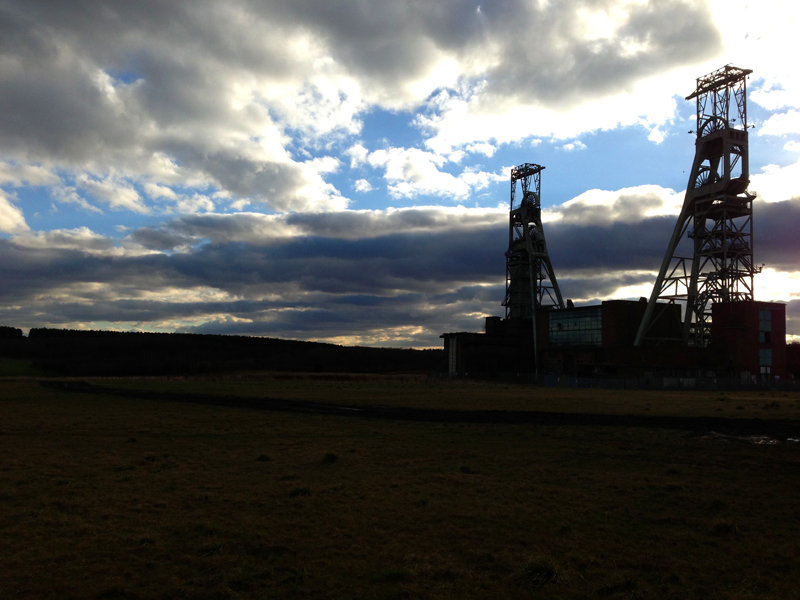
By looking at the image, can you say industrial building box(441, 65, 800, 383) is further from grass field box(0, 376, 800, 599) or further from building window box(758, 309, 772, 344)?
grass field box(0, 376, 800, 599)

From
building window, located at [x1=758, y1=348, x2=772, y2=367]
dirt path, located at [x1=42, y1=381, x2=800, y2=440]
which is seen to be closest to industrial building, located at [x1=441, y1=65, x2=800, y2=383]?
building window, located at [x1=758, y1=348, x2=772, y2=367]

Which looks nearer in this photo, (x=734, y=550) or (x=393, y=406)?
(x=734, y=550)

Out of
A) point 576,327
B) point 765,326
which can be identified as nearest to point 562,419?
point 765,326

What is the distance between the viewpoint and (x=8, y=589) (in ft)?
27.2

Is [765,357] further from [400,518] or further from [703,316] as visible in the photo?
[400,518]

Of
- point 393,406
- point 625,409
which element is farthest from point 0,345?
point 625,409

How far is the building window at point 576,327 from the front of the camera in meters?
89.8

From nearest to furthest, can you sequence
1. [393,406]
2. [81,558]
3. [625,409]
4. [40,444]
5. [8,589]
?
[8,589], [81,558], [40,444], [625,409], [393,406]

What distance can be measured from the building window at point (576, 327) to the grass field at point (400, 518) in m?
68.4

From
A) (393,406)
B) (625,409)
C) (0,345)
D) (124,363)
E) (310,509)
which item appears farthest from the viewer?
(0,345)

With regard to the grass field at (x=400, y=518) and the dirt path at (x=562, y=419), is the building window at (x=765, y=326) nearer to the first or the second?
the dirt path at (x=562, y=419)

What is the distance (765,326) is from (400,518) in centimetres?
8249

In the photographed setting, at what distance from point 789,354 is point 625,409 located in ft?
229

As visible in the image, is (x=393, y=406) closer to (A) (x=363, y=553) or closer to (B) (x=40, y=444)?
(B) (x=40, y=444)
